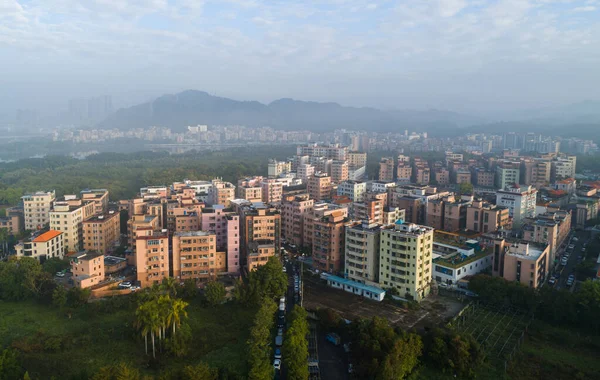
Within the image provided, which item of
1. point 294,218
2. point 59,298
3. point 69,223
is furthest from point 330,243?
point 69,223

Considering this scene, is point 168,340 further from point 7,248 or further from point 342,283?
point 7,248

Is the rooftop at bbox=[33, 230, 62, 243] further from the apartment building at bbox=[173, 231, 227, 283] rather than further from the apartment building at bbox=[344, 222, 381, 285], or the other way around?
the apartment building at bbox=[344, 222, 381, 285]

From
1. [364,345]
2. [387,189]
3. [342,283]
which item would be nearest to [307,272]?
[342,283]

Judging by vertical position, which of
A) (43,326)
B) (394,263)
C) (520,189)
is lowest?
(43,326)

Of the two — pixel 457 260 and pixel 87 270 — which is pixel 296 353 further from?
pixel 457 260

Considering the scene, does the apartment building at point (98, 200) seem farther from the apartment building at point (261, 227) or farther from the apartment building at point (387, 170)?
the apartment building at point (387, 170)
